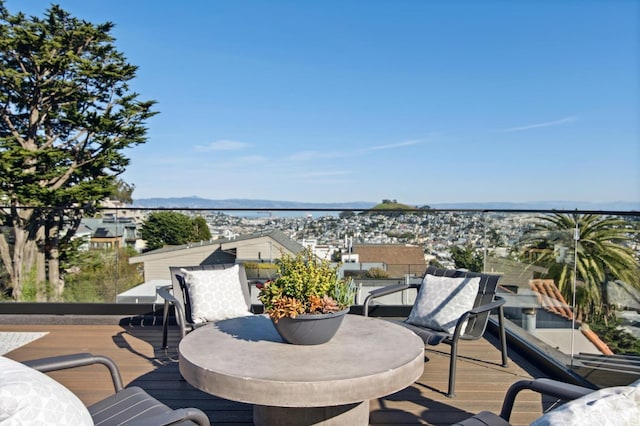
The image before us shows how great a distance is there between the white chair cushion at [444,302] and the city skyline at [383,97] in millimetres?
12744

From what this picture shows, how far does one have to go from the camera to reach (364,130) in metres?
31.4

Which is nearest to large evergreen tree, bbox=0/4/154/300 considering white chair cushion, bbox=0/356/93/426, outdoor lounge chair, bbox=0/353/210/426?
outdoor lounge chair, bbox=0/353/210/426

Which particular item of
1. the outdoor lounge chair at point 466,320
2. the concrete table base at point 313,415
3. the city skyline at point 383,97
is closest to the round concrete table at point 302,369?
the concrete table base at point 313,415

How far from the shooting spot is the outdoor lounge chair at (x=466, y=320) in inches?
128

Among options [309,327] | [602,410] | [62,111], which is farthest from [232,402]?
[62,111]

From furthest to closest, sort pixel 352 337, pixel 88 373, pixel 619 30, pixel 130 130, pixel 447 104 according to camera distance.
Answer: pixel 447 104
pixel 130 130
pixel 619 30
pixel 88 373
pixel 352 337

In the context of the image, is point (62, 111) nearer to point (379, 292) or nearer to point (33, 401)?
point (379, 292)

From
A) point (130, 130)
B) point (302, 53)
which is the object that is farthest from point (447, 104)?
point (130, 130)

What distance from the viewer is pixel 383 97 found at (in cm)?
2552

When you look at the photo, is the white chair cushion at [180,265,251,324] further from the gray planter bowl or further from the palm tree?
the palm tree

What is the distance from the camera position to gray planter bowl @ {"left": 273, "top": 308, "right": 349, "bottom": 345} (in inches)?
96.3

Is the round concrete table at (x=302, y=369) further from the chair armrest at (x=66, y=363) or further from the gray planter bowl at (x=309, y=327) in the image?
the chair armrest at (x=66, y=363)

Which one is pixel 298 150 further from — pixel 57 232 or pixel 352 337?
pixel 352 337

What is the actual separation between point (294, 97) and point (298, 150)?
883 cm
